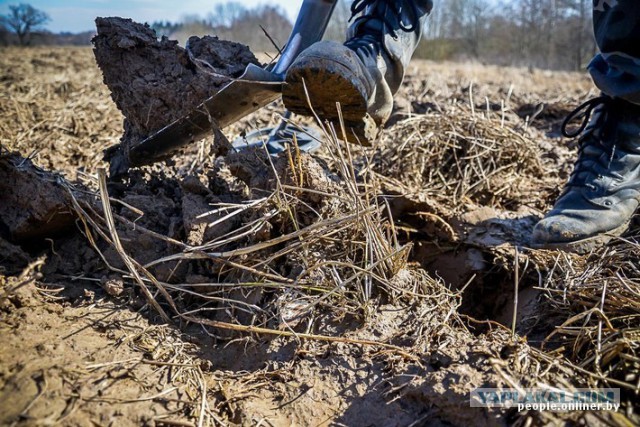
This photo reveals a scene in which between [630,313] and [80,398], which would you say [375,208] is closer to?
[630,313]

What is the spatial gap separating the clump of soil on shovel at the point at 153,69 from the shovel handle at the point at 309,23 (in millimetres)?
272

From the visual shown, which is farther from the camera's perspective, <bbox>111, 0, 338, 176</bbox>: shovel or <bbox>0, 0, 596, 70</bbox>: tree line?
<bbox>0, 0, 596, 70</bbox>: tree line

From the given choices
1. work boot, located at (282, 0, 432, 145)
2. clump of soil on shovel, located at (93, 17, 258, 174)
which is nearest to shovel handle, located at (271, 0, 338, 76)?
work boot, located at (282, 0, 432, 145)

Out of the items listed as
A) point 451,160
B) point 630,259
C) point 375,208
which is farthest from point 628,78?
point 375,208

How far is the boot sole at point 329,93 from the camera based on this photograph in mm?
1505

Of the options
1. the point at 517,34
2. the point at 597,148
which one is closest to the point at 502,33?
the point at 517,34

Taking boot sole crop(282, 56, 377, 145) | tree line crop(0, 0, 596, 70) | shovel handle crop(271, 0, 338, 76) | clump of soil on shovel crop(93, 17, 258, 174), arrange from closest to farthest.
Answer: boot sole crop(282, 56, 377, 145), clump of soil on shovel crop(93, 17, 258, 174), shovel handle crop(271, 0, 338, 76), tree line crop(0, 0, 596, 70)

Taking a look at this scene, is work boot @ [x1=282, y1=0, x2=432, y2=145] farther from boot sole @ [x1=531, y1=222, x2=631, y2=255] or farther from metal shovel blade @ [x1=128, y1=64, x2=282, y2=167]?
boot sole @ [x1=531, y1=222, x2=631, y2=255]

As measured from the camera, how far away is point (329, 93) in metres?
1.58

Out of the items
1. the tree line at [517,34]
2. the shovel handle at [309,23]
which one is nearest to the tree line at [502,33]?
the tree line at [517,34]

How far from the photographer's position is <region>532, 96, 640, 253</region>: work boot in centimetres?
167

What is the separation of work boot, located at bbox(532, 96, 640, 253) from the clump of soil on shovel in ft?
4.41

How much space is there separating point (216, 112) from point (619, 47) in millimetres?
1505

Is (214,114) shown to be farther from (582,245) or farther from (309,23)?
(582,245)
